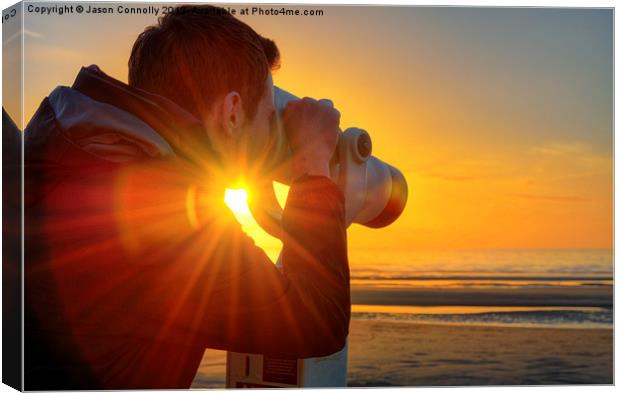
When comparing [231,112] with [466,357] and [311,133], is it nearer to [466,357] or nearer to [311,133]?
[311,133]

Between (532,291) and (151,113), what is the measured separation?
750 cm

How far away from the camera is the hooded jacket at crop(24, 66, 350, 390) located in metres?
1.52

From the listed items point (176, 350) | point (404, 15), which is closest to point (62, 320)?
point (176, 350)

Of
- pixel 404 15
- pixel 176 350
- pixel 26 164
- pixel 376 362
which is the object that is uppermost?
pixel 404 15

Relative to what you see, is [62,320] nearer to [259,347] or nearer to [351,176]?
[259,347]

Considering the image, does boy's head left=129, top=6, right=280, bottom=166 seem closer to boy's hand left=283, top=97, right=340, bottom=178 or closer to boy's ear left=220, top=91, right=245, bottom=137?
boy's ear left=220, top=91, right=245, bottom=137

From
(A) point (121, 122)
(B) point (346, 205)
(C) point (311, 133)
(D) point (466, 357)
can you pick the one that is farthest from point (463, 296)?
Result: (A) point (121, 122)

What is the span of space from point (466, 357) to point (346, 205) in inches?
112

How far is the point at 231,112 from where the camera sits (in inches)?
70.7

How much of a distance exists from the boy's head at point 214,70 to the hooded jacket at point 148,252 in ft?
0.54

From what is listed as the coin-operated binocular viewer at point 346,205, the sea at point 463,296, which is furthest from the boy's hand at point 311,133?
the sea at point 463,296

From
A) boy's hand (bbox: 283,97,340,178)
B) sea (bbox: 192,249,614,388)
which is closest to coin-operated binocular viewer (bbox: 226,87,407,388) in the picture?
boy's hand (bbox: 283,97,340,178)

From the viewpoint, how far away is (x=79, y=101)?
153 centimetres

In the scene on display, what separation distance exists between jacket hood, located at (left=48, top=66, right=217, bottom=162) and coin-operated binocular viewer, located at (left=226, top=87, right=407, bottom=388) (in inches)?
18.6
